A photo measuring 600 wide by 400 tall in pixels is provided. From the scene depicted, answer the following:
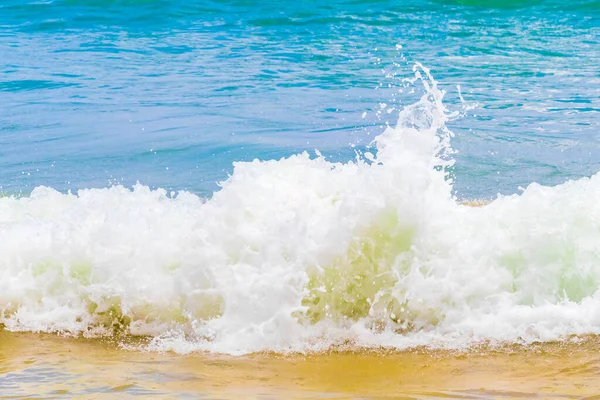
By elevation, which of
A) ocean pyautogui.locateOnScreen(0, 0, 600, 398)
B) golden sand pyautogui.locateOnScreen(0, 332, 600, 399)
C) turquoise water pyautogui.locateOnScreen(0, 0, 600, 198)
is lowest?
golden sand pyautogui.locateOnScreen(0, 332, 600, 399)

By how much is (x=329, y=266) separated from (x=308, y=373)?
3.30 ft

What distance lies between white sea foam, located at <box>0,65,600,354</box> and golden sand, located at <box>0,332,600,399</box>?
20 cm

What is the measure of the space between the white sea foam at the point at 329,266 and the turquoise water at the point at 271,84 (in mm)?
2576

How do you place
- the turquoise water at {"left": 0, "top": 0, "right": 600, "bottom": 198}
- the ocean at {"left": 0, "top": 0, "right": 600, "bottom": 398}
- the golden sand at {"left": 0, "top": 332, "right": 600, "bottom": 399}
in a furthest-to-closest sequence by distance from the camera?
1. the turquoise water at {"left": 0, "top": 0, "right": 600, "bottom": 198}
2. the ocean at {"left": 0, "top": 0, "right": 600, "bottom": 398}
3. the golden sand at {"left": 0, "top": 332, "right": 600, "bottom": 399}

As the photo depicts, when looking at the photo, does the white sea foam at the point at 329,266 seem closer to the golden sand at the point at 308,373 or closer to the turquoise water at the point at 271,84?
the golden sand at the point at 308,373

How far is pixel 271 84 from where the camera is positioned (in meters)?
13.2

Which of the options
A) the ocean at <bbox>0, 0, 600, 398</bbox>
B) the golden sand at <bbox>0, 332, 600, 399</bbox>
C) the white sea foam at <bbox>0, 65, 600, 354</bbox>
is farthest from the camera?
the white sea foam at <bbox>0, 65, 600, 354</bbox>

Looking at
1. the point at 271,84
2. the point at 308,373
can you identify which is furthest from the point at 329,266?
the point at 271,84

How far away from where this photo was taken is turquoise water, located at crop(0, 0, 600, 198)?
9164 millimetres

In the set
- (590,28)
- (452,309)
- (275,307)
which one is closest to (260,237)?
(275,307)

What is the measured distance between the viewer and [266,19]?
19859 millimetres

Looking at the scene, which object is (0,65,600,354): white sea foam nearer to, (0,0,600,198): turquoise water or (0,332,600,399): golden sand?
(0,332,600,399): golden sand

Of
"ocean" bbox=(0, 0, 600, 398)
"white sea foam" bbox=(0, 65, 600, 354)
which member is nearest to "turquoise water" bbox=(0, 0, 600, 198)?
"ocean" bbox=(0, 0, 600, 398)

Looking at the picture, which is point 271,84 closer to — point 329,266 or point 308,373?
point 329,266
